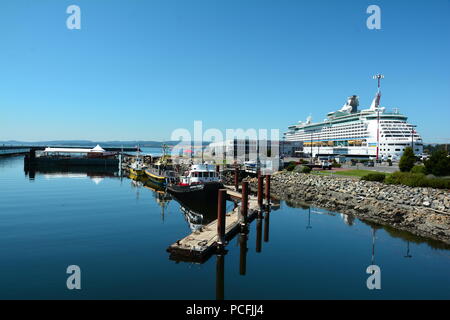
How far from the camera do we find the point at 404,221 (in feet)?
83.5

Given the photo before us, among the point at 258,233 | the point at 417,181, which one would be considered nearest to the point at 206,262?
the point at 258,233

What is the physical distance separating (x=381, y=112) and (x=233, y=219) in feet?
247

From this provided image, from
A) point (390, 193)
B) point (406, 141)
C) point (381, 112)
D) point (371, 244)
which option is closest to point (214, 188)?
point (371, 244)

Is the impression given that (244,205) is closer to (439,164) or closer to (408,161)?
(439,164)

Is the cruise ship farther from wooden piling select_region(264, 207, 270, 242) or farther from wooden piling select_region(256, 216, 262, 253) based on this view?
wooden piling select_region(256, 216, 262, 253)

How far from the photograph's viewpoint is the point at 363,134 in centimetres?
8612

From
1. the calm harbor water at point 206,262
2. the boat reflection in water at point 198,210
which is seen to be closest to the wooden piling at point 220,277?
the calm harbor water at point 206,262

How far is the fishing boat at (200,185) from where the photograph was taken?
32031 millimetres

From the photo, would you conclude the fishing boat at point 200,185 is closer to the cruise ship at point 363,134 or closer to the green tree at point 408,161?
the green tree at point 408,161

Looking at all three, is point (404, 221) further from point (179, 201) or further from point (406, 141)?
point (406, 141)

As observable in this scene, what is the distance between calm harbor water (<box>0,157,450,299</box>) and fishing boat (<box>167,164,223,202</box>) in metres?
3.92

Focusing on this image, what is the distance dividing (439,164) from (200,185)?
89.1ft

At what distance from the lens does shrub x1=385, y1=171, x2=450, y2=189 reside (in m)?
31.3
